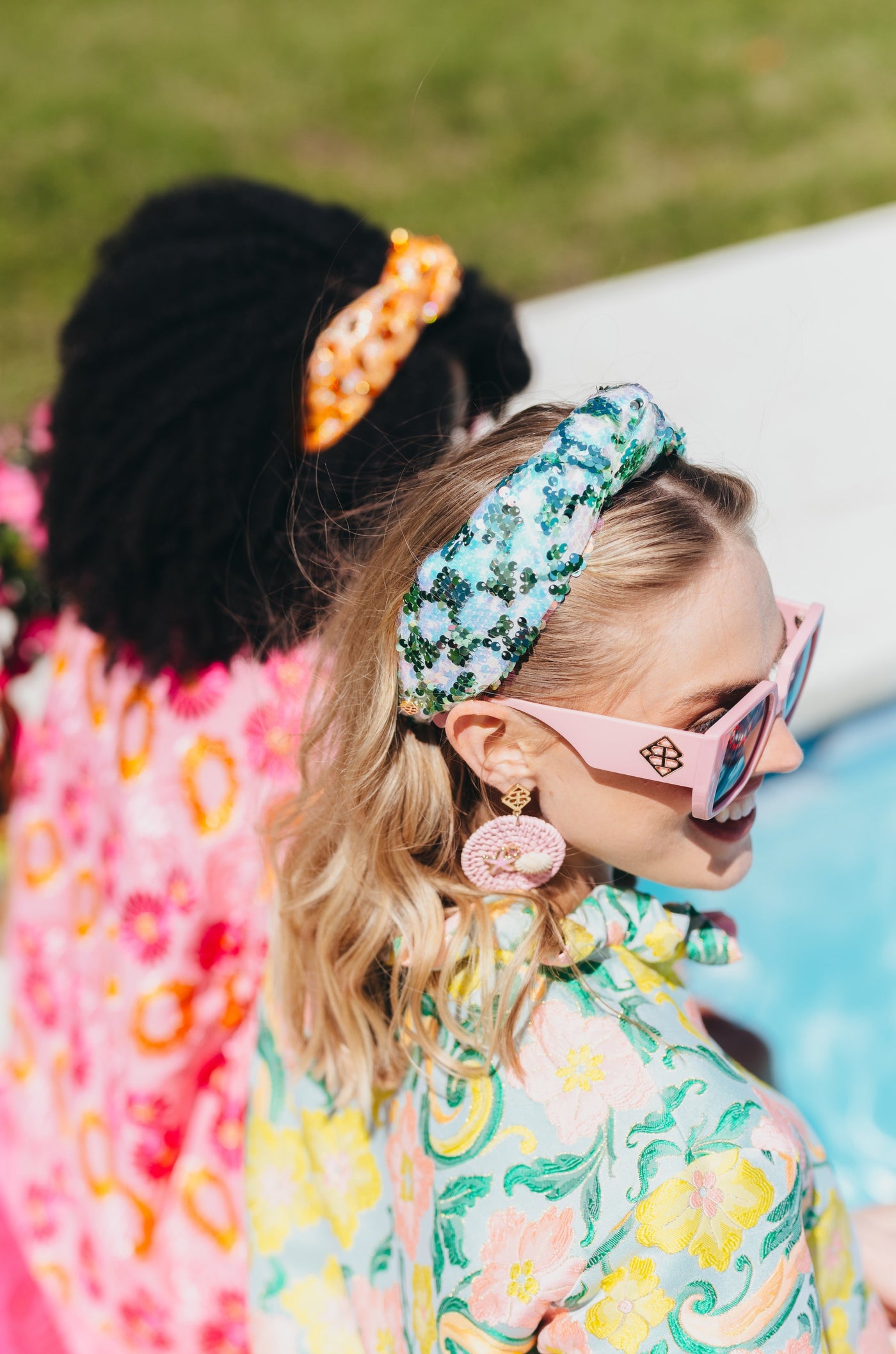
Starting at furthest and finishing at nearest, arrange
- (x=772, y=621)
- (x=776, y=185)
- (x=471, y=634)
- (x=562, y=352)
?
(x=776, y=185) < (x=562, y=352) < (x=772, y=621) < (x=471, y=634)

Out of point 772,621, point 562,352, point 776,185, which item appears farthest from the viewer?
point 776,185

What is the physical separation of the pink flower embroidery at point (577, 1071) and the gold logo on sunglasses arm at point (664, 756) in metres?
0.32

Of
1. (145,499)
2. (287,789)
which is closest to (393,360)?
(145,499)

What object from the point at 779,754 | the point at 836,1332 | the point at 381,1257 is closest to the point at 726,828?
the point at 779,754

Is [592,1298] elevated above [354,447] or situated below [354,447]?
below

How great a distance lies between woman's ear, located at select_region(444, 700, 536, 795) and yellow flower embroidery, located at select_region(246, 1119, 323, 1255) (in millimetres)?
740

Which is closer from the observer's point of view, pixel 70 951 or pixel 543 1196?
pixel 543 1196

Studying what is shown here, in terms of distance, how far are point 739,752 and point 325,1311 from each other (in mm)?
1056

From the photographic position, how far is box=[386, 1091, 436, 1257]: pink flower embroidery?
145cm

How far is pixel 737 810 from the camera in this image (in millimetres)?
1506

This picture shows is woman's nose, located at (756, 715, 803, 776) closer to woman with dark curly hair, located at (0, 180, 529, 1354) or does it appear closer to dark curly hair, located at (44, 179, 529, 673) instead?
woman with dark curly hair, located at (0, 180, 529, 1354)

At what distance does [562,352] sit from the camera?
12.5ft

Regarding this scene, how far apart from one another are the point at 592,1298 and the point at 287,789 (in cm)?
95

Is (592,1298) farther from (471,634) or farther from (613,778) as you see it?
(471,634)
